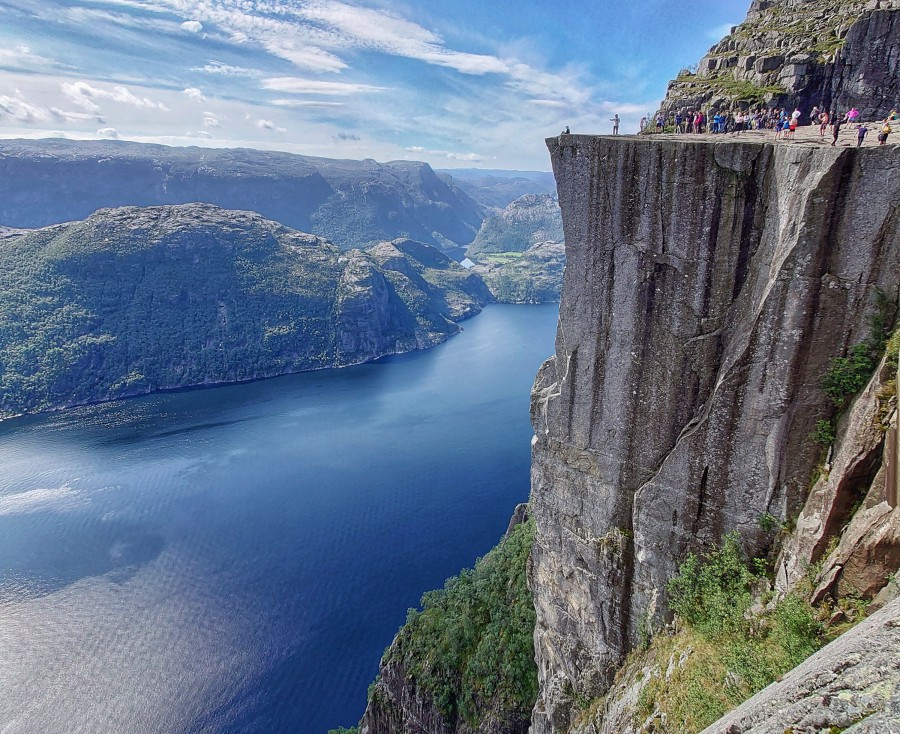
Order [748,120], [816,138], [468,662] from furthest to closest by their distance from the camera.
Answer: [468,662] < [748,120] < [816,138]

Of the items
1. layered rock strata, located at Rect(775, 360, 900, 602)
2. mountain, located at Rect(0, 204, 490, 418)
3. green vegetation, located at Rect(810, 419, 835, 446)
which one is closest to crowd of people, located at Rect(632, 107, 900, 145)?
green vegetation, located at Rect(810, 419, 835, 446)

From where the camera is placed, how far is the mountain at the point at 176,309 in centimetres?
13225

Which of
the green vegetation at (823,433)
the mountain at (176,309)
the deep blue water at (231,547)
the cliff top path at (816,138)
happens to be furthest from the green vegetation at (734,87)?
the mountain at (176,309)

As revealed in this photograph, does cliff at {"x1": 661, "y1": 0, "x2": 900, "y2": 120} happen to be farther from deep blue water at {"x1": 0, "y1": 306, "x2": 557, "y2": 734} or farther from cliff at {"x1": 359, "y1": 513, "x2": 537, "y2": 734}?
deep blue water at {"x1": 0, "y1": 306, "x2": 557, "y2": 734}

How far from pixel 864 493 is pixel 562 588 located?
12.2 m

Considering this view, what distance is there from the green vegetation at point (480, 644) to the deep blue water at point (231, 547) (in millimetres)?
17544

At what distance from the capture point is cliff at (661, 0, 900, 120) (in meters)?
22.3

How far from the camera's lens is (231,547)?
219 ft

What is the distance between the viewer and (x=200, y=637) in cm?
5334

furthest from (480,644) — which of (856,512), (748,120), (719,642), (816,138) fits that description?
(748,120)

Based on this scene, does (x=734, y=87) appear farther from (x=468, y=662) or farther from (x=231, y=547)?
(x=231, y=547)

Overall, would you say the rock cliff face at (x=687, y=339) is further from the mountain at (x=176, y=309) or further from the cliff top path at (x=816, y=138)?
the mountain at (x=176, y=309)

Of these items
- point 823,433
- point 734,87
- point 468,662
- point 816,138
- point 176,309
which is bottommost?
point 176,309

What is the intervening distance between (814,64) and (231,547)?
70823 millimetres
